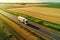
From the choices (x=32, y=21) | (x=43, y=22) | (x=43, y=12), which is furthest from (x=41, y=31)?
(x=43, y=12)

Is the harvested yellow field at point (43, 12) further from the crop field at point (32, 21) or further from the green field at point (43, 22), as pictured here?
the green field at point (43, 22)

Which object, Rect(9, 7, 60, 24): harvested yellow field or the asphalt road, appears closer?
the asphalt road

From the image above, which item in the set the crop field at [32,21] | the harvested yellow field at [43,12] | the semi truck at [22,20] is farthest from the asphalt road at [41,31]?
the harvested yellow field at [43,12]

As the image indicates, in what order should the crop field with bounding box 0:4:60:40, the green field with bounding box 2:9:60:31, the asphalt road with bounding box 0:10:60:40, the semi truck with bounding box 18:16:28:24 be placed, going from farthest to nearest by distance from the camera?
1. the semi truck with bounding box 18:16:28:24
2. the green field with bounding box 2:9:60:31
3. the crop field with bounding box 0:4:60:40
4. the asphalt road with bounding box 0:10:60:40

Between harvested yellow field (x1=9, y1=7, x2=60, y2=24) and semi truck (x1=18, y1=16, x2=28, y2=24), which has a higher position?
harvested yellow field (x1=9, y1=7, x2=60, y2=24)

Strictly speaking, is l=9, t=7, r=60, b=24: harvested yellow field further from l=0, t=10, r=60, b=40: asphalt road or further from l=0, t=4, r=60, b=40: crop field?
l=0, t=10, r=60, b=40: asphalt road

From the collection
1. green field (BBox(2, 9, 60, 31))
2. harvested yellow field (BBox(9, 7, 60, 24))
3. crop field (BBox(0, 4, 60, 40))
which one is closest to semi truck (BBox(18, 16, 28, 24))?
crop field (BBox(0, 4, 60, 40))

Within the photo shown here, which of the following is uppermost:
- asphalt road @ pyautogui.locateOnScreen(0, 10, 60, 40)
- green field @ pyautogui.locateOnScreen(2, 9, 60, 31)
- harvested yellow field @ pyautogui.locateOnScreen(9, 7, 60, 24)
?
harvested yellow field @ pyautogui.locateOnScreen(9, 7, 60, 24)

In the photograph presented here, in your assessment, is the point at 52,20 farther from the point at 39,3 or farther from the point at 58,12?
the point at 39,3

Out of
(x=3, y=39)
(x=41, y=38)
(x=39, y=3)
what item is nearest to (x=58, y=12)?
(x=39, y=3)
